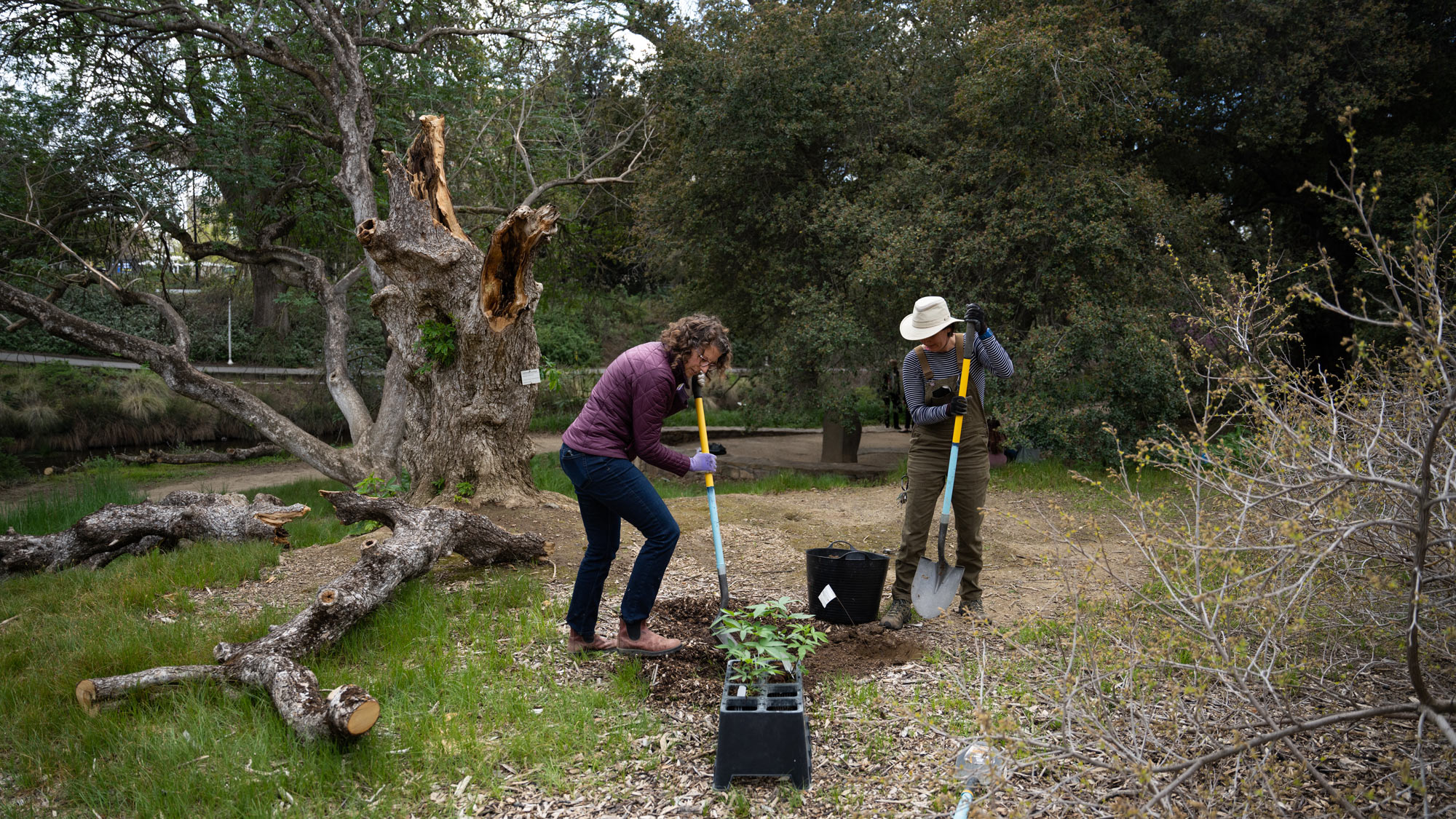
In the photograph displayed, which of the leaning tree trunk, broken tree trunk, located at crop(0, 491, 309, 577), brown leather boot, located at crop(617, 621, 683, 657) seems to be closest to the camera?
brown leather boot, located at crop(617, 621, 683, 657)

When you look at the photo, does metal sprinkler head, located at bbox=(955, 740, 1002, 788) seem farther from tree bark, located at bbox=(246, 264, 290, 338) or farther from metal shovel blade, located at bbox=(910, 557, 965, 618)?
tree bark, located at bbox=(246, 264, 290, 338)

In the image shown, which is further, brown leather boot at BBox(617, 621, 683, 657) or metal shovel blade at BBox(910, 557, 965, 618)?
metal shovel blade at BBox(910, 557, 965, 618)

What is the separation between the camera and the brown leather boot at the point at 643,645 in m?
4.07

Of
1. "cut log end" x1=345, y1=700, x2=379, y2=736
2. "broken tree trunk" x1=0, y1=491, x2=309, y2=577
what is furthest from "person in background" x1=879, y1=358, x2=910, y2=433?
"cut log end" x1=345, y1=700, x2=379, y2=736

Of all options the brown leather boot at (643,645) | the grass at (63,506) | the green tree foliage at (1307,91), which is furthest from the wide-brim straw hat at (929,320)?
the grass at (63,506)

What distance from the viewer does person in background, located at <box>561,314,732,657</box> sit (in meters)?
3.76

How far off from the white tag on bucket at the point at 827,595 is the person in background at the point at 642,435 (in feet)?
3.11

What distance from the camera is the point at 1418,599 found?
205cm

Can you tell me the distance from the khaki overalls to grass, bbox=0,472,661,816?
5.42 ft

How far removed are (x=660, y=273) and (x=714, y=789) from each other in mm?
10587

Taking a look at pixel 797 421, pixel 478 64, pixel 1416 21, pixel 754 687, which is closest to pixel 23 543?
pixel 754 687

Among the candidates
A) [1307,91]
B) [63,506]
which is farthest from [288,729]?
[1307,91]

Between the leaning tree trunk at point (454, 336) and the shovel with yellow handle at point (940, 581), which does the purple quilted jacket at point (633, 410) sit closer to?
the shovel with yellow handle at point (940, 581)

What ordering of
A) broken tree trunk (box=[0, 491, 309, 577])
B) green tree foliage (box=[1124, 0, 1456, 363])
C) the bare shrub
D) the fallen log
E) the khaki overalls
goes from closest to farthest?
the bare shrub → the khaki overalls → broken tree trunk (box=[0, 491, 309, 577]) → green tree foliage (box=[1124, 0, 1456, 363]) → the fallen log
